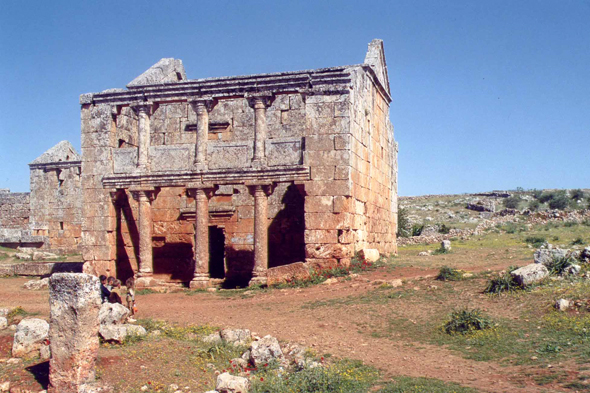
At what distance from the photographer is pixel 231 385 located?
298 inches

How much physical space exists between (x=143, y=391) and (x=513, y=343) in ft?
17.9

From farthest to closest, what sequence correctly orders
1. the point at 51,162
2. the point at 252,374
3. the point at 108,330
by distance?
the point at 51,162
the point at 108,330
the point at 252,374

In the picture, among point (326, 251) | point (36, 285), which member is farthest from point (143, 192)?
point (326, 251)

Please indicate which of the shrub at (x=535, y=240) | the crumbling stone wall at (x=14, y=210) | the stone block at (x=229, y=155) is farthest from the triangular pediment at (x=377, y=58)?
the crumbling stone wall at (x=14, y=210)

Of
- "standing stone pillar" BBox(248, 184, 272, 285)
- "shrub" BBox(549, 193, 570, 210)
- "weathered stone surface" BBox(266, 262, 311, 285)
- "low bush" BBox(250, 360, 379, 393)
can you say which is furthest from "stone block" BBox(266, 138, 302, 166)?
"shrub" BBox(549, 193, 570, 210)

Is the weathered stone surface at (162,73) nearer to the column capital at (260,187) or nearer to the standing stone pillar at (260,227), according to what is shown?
the column capital at (260,187)

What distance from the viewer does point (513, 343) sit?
891 cm

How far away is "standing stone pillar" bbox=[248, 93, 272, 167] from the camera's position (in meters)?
17.2

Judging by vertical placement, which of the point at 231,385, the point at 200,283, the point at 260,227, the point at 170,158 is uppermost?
the point at 170,158

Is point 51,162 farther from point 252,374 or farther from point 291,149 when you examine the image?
point 252,374

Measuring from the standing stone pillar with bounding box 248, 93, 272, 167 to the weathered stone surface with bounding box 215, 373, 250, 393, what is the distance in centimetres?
1007

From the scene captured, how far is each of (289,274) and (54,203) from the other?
2000cm

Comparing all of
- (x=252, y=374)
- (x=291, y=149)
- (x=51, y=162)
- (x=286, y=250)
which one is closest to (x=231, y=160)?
(x=291, y=149)

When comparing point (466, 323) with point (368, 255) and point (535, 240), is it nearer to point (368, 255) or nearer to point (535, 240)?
point (368, 255)
